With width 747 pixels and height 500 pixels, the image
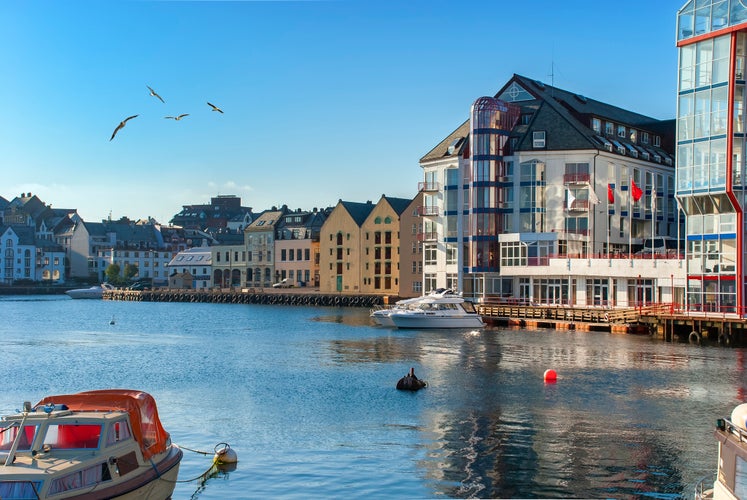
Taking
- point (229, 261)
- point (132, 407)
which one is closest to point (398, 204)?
point (229, 261)

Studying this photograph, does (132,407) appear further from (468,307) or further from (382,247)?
(382,247)

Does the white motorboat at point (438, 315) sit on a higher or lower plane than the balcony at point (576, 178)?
lower

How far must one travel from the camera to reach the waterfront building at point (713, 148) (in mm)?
67125

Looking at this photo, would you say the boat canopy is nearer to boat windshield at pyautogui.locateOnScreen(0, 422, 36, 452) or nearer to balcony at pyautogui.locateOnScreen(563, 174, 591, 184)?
boat windshield at pyautogui.locateOnScreen(0, 422, 36, 452)

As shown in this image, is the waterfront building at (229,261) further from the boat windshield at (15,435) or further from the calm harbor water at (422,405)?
the boat windshield at (15,435)

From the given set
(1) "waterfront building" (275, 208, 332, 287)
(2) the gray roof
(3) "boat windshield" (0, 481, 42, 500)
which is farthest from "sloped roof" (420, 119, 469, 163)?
(3) "boat windshield" (0, 481, 42, 500)

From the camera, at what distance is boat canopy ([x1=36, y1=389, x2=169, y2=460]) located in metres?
22.8

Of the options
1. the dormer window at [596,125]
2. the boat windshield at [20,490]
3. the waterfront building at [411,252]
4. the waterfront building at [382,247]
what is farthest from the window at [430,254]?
the boat windshield at [20,490]

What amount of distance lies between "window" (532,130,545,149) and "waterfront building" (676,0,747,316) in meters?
26.2

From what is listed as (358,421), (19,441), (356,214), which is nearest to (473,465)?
(358,421)

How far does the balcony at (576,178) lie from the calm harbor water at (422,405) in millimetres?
24211

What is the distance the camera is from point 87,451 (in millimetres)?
20922

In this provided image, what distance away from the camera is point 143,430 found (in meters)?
23.2

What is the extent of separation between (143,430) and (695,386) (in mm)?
31256
